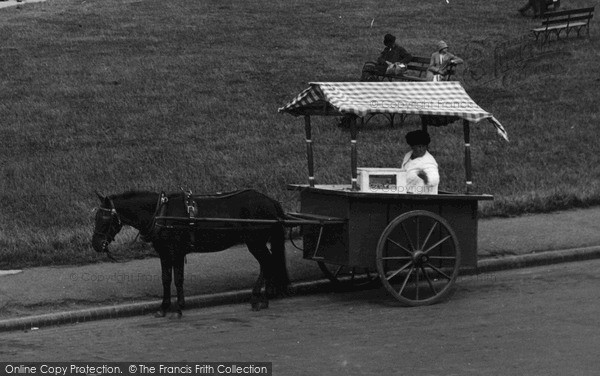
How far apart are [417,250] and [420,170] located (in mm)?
973

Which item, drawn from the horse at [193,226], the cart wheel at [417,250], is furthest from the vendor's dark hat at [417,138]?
the horse at [193,226]

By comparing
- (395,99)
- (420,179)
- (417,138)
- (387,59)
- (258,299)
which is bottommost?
(258,299)

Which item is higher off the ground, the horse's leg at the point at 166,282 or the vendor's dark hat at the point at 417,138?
the vendor's dark hat at the point at 417,138

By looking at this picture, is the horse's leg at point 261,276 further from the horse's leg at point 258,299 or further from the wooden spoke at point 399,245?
the wooden spoke at point 399,245

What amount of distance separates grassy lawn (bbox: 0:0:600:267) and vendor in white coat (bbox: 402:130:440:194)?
151 inches

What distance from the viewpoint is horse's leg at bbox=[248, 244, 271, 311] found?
11.9m

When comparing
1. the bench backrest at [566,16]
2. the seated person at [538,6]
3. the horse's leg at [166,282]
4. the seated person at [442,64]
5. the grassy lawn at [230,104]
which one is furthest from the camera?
the seated person at [538,6]

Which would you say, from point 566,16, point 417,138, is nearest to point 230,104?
point 417,138

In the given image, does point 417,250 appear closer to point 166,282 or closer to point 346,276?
point 346,276

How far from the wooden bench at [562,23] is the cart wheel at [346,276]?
63.7ft

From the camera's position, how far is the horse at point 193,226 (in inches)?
453

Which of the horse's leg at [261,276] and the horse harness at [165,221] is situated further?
the horse's leg at [261,276]

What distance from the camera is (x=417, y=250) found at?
11.9 m

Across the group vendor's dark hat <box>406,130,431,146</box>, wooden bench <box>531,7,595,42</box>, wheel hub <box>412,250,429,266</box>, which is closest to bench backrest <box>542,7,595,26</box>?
wooden bench <box>531,7,595,42</box>
